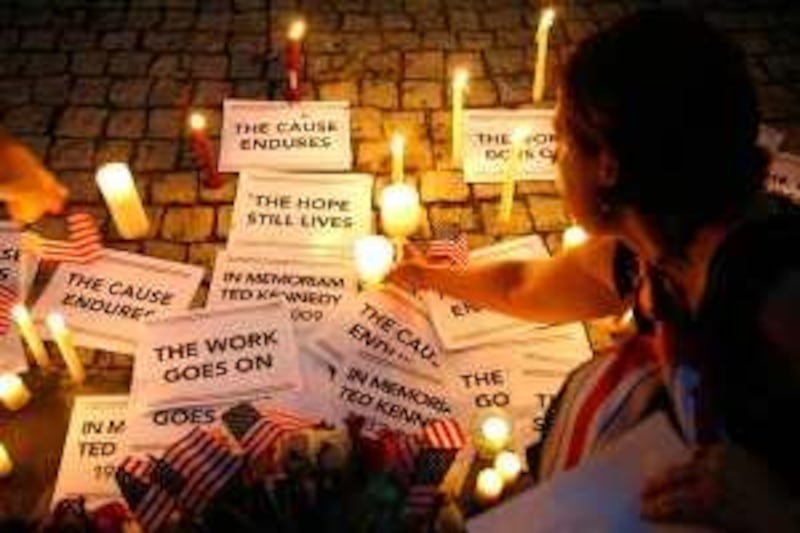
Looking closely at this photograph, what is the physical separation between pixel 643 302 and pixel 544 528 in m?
0.77

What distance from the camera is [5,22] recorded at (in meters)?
6.08

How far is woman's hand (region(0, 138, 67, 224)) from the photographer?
3.91 meters

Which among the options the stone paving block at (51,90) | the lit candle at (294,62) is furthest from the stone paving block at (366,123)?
the stone paving block at (51,90)

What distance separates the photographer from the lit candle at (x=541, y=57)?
5102mm

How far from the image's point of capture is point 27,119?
5426mm

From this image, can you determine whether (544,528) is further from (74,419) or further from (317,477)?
(74,419)

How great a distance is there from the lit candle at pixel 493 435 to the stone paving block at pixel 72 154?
264 centimetres

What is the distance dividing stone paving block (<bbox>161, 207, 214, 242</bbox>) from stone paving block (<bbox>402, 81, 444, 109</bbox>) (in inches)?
52.6

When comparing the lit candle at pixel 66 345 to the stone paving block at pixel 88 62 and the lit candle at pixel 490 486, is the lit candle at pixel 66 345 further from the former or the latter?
the stone paving block at pixel 88 62

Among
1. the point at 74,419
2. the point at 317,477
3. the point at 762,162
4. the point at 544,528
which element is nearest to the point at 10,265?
the point at 74,419

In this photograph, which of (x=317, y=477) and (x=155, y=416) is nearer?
(x=317, y=477)

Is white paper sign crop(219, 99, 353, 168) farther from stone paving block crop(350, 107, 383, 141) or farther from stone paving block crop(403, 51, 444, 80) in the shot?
stone paving block crop(403, 51, 444, 80)

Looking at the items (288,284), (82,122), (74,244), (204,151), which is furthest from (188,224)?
(82,122)

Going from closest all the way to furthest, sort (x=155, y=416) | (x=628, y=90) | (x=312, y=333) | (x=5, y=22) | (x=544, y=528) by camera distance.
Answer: (x=628, y=90) < (x=544, y=528) < (x=155, y=416) < (x=312, y=333) < (x=5, y=22)
